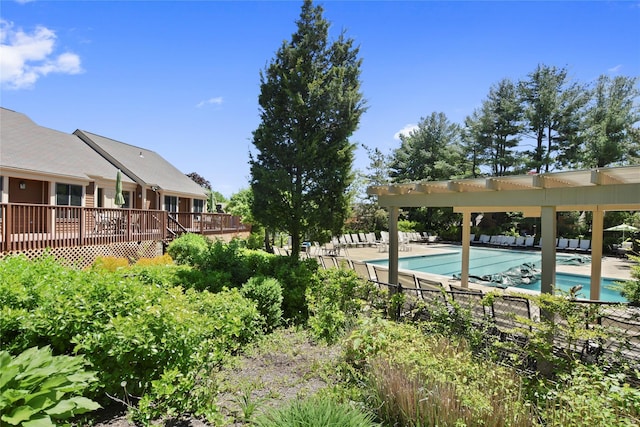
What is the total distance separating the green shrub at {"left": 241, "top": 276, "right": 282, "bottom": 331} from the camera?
625 centimetres

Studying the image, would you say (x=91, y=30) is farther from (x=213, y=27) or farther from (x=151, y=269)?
(x=151, y=269)

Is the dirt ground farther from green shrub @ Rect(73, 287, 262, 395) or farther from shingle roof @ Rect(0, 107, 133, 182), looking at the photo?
shingle roof @ Rect(0, 107, 133, 182)

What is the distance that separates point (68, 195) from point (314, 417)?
16838mm

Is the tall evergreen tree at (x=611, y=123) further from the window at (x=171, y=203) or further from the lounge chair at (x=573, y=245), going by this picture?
the window at (x=171, y=203)

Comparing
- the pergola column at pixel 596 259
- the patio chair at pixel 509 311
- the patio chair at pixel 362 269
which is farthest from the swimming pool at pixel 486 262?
the patio chair at pixel 509 311

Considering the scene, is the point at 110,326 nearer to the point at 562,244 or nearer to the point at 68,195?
the point at 68,195

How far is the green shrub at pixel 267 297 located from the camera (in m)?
6.25

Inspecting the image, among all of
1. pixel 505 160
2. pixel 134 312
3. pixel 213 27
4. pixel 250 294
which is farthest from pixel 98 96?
pixel 505 160

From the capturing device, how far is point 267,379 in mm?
4426

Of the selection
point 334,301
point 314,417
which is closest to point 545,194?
point 334,301

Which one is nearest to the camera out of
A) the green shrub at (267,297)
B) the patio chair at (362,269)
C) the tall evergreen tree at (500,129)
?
the green shrub at (267,297)

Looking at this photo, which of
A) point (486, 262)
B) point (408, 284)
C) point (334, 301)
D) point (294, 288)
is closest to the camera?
point (334, 301)

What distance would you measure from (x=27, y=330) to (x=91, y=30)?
8.35 meters

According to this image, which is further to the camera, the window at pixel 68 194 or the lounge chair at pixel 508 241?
the lounge chair at pixel 508 241
